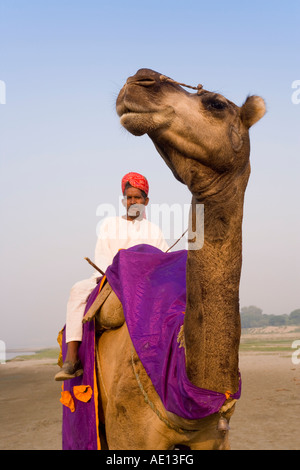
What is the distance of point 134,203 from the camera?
4.70 m

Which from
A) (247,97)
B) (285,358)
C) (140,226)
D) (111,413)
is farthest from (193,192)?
(285,358)

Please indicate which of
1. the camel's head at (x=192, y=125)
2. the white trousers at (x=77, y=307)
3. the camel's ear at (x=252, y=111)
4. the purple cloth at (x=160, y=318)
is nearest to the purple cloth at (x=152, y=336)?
the purple cloth at (x=160, y=318)

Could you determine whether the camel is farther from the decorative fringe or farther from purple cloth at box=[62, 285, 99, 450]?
purple cloth at box=[62, 285, 99, 450]

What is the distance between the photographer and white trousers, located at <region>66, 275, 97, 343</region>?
4.23 m

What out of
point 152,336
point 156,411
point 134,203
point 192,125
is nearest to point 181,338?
point 152,336

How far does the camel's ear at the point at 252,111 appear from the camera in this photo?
2852mm

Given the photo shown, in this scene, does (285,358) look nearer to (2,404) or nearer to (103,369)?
(2,404)

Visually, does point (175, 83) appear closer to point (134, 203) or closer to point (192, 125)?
point (192, 125)

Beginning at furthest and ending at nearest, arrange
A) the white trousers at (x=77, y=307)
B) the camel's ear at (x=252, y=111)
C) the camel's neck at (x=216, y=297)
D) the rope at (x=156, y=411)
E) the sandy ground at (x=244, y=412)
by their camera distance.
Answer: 1. the sandy ground at (x=244, y=412)
2. the white trousers at (x=77, y=307)
3. the rope at (x=156, y=411)
4. the camel's ear at (x=252, y=111)
5. the camel's neck at (x=216, y=297)

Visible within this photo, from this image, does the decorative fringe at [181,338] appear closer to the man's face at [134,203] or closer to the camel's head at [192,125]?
the camel's head at [192,125]

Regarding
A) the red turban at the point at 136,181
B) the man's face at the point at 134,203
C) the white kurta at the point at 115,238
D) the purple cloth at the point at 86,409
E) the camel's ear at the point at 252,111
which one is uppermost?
the camel's ear at the point at 252,111

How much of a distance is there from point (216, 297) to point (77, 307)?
1.87 meters

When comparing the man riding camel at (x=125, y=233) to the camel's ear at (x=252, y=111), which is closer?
the camel's ear at (x=252, y=111)

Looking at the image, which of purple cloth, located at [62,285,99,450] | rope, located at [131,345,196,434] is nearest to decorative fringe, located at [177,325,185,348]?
rope, located at [131,345,196,434]
